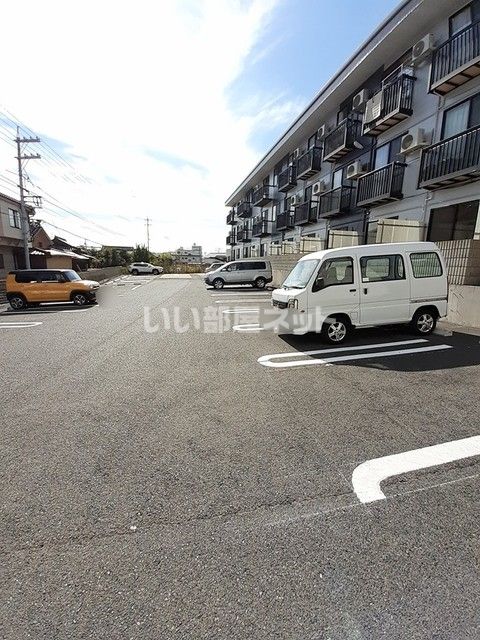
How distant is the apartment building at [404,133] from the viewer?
30.1 feet

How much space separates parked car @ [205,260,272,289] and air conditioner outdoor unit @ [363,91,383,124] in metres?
9.35

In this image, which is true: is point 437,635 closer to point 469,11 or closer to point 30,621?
point 30,621

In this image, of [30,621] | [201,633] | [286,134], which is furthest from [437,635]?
[286,134]

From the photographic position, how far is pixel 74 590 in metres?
1.59

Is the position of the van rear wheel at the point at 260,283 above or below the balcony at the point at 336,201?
below

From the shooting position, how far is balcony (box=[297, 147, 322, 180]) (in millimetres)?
17594

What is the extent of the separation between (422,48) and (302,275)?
33.3 ft

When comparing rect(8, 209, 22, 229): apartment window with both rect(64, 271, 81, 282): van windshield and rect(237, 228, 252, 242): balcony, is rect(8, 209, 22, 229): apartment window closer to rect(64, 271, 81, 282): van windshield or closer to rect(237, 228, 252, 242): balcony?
rect(64, 271, 81, 282): van windshield

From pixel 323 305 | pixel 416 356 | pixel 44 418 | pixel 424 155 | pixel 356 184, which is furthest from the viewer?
pixel 356 184

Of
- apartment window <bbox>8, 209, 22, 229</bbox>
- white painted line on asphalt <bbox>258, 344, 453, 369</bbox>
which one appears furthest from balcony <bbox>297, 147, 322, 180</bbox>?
apartment window <bbox>8, 209, 22, 229</bbox>

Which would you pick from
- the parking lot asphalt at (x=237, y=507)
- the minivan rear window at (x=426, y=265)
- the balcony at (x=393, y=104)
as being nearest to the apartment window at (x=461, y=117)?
the balcony at (x=393, y=104)

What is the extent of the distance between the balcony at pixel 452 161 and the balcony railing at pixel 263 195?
1729 cm

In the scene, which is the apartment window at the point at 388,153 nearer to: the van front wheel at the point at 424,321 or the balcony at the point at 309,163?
the balcony at the point at 309,163

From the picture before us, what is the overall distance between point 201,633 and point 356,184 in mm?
16473
